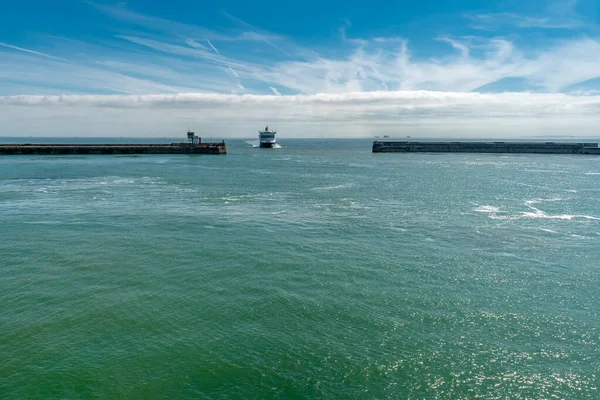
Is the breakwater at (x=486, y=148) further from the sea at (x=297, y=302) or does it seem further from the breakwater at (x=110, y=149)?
the sea at (x=297, y=302)

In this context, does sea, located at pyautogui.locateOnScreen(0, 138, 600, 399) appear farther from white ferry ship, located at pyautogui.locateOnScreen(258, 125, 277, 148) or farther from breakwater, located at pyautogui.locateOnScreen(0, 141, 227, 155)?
white ferry ship, located at pyautogui.locateOnScreen(258, 125, 277, 148)

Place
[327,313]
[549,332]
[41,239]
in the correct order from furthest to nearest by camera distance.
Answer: [41,239], [327,313], [549,332]

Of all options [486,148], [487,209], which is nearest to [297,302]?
[487,209]

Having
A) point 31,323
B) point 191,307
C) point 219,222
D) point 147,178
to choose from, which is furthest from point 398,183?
point 31,323

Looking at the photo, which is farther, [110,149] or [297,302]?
[110,149]

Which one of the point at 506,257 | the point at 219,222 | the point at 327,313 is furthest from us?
the point at 219,222

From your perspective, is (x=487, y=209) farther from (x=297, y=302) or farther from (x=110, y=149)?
(x=110, y=149)

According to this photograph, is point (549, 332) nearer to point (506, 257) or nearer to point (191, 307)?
point (506, 257)

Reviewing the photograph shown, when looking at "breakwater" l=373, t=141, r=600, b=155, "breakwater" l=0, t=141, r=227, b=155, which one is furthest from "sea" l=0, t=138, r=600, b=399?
"breakwater" l=373, t=141, r=600, b=155
